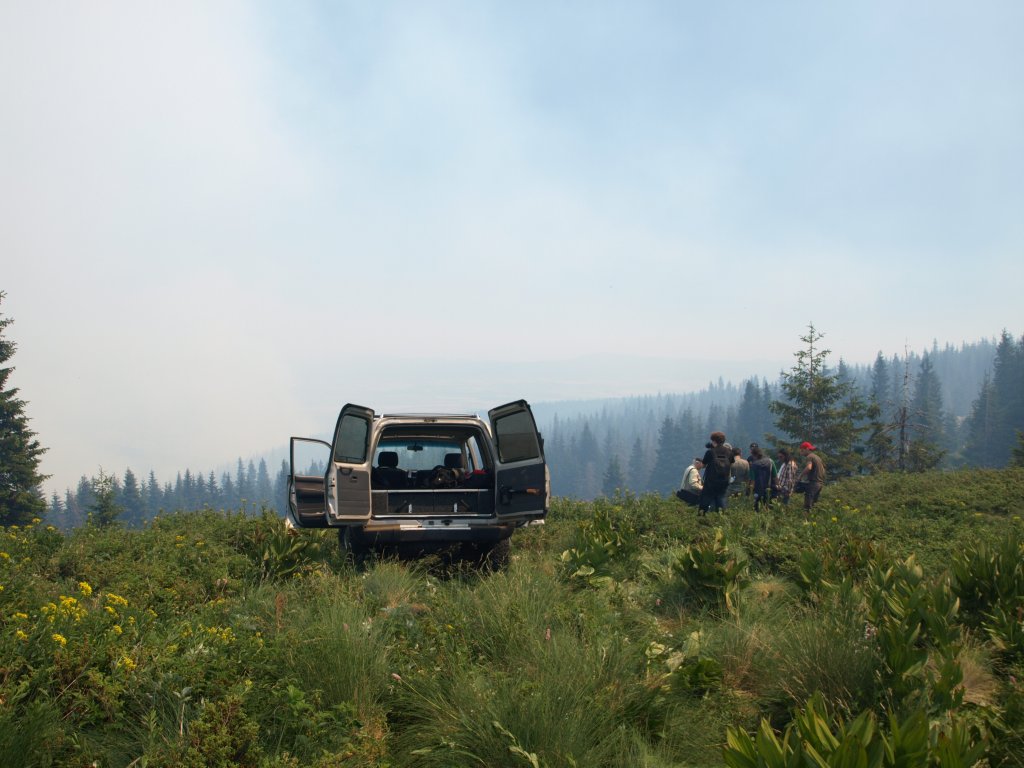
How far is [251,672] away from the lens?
13.0 feet

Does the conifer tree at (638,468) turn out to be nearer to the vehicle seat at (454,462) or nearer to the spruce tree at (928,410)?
the spruce tree at (928,410)

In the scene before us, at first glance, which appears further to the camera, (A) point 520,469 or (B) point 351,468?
(A) point 520,469

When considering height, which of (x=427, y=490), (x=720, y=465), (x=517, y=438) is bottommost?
(x=720, y=465)

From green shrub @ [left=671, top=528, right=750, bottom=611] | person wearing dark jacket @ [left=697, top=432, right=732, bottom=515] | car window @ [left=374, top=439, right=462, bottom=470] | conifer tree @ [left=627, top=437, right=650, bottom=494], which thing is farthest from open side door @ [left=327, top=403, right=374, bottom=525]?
conifer tree @ [left=627, top=437, right=650, bottom=494]

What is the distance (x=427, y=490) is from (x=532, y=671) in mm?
4943

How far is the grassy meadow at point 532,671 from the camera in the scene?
322 centimetres

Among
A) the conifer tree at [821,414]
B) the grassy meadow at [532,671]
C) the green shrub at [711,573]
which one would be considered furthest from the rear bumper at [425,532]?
the conifer tree at [821,414]

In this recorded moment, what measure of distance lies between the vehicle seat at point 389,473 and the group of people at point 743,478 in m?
4.65

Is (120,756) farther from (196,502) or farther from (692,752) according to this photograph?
(196,502)

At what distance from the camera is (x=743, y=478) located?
48.6ft

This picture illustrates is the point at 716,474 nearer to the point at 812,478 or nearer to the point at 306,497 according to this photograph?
the point at 812,478

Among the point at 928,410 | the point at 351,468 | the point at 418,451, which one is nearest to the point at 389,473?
the point at 418,451

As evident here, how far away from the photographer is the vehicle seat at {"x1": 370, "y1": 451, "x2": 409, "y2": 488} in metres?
9.38

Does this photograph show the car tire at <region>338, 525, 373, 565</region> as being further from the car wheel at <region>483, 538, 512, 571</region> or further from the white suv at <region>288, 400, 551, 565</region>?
the car wheel at <region>483, 538, 512, 571</region>
